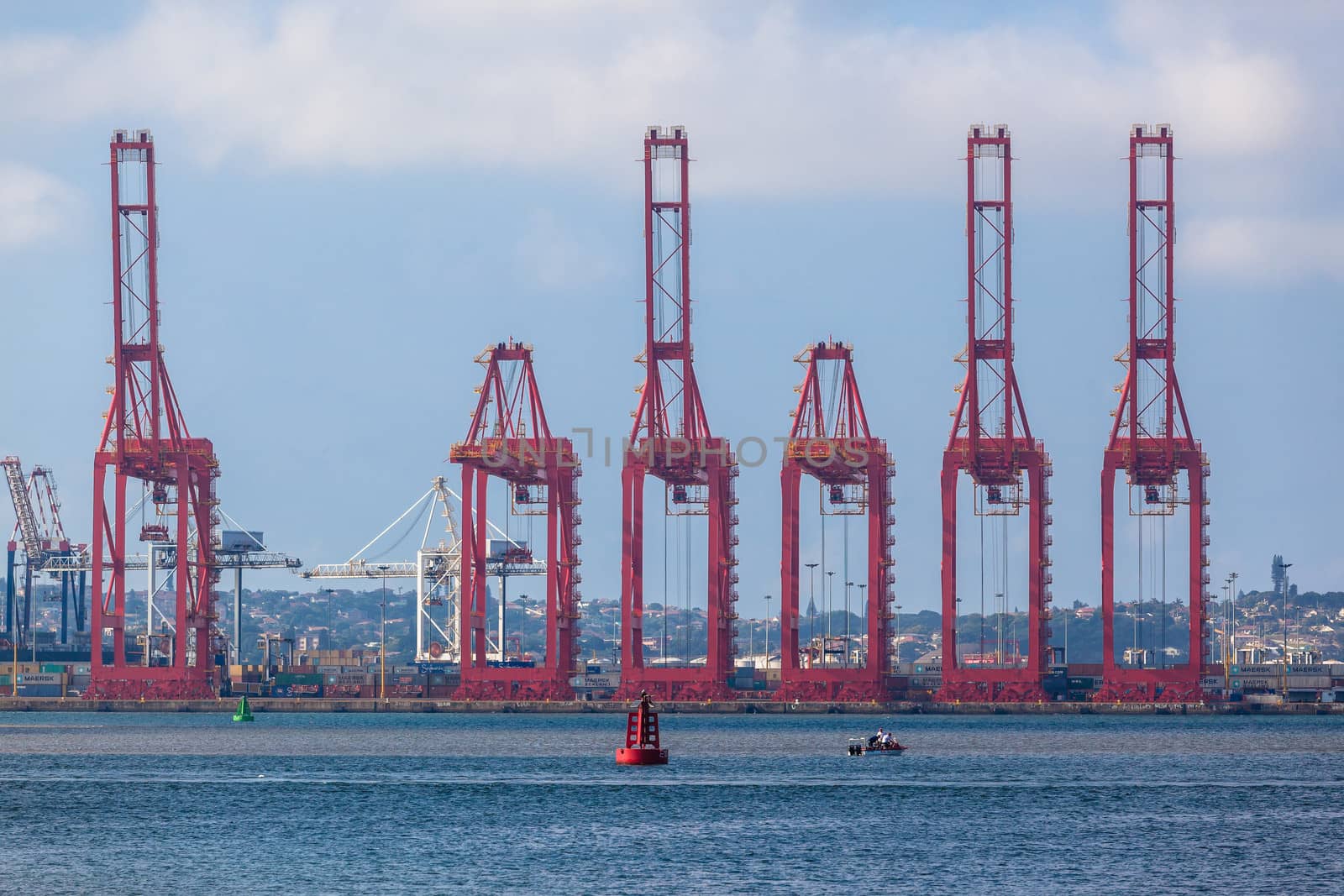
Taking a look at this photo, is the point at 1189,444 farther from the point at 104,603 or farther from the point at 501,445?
the point at 104,603

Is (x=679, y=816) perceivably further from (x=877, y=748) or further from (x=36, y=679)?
(x=36, y=679)

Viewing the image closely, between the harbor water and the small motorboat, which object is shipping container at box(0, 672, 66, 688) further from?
the small motorboat

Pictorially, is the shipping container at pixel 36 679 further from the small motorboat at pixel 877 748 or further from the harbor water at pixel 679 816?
the small motorboat at pixel 877 748

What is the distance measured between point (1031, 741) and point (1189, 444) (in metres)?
28.1

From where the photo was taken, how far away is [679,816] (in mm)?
67375

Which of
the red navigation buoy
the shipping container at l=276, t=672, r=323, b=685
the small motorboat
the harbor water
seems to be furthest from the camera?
the shipping container at l=276, t=672, r=323, b=685

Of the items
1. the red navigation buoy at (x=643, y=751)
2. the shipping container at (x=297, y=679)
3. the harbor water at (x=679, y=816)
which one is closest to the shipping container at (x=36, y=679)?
the shipping container at (x=297, y=679)

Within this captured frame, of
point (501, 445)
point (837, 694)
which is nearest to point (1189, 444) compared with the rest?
point (837, 694)

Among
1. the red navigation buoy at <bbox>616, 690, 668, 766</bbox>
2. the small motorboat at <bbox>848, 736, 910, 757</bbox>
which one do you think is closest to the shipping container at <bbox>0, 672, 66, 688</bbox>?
the small motorboat at <bbox>848, 736, 910, 757</bbox>

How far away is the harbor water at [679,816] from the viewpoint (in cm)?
5406

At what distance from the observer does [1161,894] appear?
5091 cm

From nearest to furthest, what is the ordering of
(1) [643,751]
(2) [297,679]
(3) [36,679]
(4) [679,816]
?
(4) [679,816]
(1) [643,751]
(3) [36,679]
(2) [297,679]

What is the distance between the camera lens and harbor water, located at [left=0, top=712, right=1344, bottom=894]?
54.1 metres

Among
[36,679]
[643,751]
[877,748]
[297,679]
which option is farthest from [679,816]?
[36,679]
